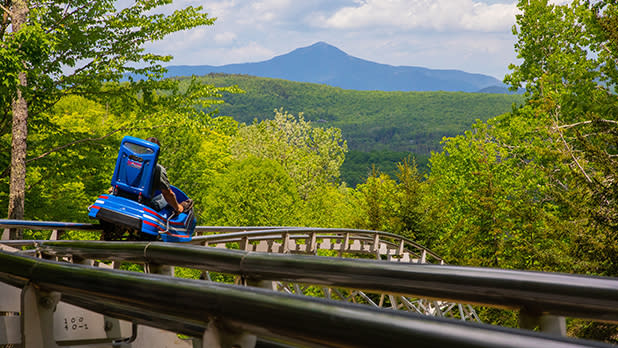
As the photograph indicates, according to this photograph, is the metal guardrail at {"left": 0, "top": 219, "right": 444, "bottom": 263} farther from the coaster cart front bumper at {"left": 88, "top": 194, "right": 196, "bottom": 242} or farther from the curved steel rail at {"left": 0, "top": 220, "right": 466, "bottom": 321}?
the coaster cart front bumper at {"left": 88, "top": 194, "right": 196, "bottom": 242}

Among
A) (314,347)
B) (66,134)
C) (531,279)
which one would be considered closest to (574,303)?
(531,279)

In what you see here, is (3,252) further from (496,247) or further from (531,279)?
(496,247)

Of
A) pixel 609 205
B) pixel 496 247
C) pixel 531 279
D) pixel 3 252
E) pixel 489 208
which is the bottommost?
pixel 496 247

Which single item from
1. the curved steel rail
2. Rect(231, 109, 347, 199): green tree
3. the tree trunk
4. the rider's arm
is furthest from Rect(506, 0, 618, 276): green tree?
Rect(231, 109, 347, 199): green tree

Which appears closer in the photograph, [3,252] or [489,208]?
[3,252]

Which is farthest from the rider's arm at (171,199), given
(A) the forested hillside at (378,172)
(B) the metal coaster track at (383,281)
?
(B) the metal coaster track at (383,281)

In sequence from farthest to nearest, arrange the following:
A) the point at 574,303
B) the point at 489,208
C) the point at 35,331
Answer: the point at 489,208 → the point at 35,331 → the point at 574,303

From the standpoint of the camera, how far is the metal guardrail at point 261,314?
45.0 inches

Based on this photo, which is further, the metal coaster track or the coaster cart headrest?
the coaster cart headrest

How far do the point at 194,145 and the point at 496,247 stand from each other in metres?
20.0

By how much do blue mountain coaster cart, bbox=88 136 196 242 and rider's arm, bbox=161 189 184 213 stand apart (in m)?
0.19

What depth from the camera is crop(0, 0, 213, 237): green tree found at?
1597 centimetres

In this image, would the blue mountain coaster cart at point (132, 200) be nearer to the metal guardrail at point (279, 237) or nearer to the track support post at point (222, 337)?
the metal guardrail at point (279, 237)

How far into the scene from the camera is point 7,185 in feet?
60.6
